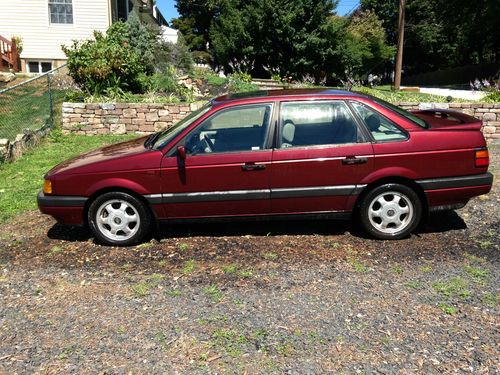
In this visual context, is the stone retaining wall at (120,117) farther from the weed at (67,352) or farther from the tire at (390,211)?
the weed at (67,352)

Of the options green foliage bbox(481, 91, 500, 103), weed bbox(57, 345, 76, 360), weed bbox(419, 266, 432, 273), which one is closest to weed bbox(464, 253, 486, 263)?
weed bbox(419, 266, 432, 273)

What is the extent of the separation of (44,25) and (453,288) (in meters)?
18.7

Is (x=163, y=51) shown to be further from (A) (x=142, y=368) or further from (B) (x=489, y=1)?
(B) (x=489, y=1)

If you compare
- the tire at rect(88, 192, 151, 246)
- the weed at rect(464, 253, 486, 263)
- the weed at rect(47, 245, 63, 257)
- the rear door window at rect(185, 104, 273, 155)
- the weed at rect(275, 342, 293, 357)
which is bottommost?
the weed at rect(275, 342, 293, 357)

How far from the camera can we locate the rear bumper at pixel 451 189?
4.65 meters

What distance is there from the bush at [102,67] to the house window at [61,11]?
643 cm

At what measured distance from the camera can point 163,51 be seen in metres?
16.1

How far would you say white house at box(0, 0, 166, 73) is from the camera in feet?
59.8

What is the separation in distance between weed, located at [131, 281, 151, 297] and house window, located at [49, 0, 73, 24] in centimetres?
1717

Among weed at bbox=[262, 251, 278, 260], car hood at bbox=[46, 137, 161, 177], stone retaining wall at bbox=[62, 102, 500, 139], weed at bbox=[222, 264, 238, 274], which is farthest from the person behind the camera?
stone retaining wall at bbox=[62, 102, 500, 139]

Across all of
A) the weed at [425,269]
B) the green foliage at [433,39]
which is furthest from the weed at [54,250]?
the green foliage at [433,39]

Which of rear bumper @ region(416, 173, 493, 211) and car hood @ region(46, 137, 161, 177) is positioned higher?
car hood @ region(46, 137, 161, 177)

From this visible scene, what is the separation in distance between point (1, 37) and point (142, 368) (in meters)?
18.1

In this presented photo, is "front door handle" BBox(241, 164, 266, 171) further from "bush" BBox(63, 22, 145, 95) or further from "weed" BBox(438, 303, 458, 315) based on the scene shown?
"bush" BBox(63, 22, 145, 95)
